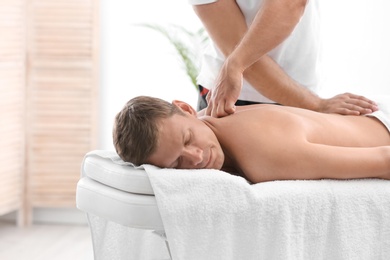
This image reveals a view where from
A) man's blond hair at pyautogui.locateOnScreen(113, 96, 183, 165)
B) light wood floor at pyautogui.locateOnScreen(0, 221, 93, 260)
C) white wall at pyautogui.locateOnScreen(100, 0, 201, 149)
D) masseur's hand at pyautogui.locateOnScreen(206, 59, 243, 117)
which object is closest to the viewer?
man's blond hair at pyautogui.locateOnScreen(113, 96, 183, 165)

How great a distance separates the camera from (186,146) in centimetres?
175

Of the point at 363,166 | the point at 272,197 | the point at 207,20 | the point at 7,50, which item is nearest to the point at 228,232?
the point at 272,197

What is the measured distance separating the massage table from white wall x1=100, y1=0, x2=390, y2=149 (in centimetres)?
254

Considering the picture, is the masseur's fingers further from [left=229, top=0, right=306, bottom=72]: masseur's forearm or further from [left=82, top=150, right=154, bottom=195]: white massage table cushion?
[left=82, top=150, right=154, bottom=195]: white massage table cushion

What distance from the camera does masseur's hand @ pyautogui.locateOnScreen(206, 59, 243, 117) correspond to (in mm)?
1937

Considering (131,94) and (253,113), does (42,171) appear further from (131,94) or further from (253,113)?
(253,113)

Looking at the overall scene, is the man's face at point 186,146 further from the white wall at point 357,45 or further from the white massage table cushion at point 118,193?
the white wall at point 357,45

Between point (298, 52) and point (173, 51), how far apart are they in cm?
206

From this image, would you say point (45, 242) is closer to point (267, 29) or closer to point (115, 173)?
point (267, 29)

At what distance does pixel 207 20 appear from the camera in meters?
2.23

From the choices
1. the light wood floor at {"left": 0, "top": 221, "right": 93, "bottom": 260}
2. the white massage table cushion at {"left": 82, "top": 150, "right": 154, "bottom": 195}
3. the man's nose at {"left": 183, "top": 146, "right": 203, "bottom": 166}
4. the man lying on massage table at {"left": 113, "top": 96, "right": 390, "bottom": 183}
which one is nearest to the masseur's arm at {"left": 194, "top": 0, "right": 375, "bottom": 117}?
the man lying on massage table at {"left": 113, "top": 96, "right": 390, "bottom": 183}

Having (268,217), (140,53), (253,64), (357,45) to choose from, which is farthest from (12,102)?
(268,217)

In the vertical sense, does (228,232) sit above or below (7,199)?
above

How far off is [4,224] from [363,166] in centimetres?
307
